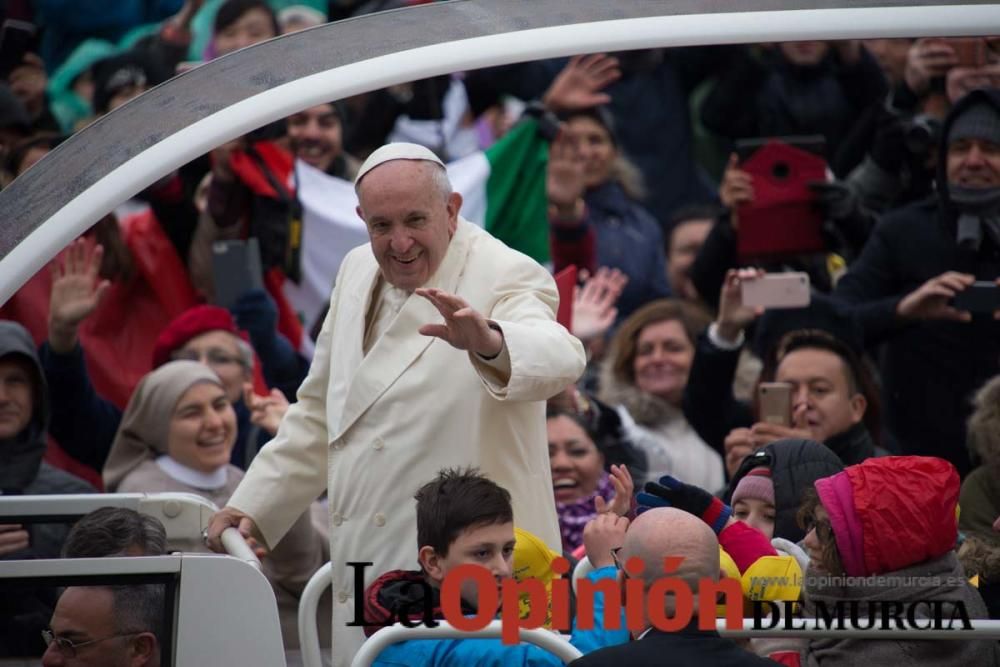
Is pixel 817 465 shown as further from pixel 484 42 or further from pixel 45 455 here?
pixel 45 455

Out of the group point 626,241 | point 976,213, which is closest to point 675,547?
point 976,213

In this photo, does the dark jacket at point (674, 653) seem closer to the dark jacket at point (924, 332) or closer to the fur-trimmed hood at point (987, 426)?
the fur-trimmed hood at point (987, 426)

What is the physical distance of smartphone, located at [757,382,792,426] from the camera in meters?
6.23

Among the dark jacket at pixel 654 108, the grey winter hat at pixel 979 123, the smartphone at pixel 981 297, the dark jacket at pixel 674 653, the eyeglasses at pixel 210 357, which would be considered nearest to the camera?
the dark jacket at pixel 674 653

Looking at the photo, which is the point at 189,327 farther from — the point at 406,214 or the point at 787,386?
the point at 406,214

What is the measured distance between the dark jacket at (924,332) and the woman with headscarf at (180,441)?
7.77 feet

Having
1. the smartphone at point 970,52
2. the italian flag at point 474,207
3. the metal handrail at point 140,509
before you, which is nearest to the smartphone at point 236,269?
the italian flag at point 474,207

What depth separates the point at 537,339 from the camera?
14.7ft

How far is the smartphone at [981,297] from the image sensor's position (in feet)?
21.9

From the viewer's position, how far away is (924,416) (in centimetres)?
726

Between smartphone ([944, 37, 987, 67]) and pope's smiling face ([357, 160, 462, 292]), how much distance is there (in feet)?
11.6

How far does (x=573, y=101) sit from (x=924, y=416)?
91.4 inches

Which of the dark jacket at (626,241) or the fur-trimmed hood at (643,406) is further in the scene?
the dark jacket at (626,241)

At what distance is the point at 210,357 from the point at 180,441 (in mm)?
671
